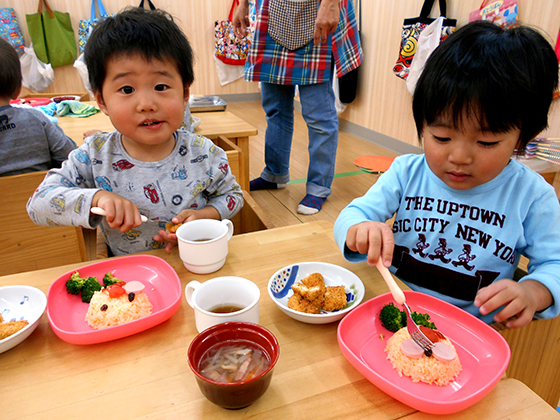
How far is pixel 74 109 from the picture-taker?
8.13 ft

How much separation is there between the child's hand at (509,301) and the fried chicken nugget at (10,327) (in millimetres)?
791

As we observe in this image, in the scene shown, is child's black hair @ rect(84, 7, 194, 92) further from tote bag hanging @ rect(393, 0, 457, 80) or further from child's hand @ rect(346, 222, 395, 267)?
tote bag hanging @ rect(393, 0, 457, 80)

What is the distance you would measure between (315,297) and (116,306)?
361 mm

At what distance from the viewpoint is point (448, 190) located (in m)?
1.00

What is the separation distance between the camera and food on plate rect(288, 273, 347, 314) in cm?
75

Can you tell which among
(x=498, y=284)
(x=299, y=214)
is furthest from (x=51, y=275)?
(x=299, y=214)

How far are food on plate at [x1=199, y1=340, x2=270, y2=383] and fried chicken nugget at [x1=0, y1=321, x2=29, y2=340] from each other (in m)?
0.33

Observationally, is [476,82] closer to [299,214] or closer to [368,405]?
[368,405]

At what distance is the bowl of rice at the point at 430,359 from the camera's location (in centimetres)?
57

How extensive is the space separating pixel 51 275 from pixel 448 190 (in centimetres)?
94

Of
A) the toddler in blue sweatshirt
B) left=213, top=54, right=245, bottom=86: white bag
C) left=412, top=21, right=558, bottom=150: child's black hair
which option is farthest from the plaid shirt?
left=213, top=54, right=245, bottom=86: white bag

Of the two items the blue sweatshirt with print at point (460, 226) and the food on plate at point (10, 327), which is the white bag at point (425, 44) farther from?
the food on plate at point (10, 327)

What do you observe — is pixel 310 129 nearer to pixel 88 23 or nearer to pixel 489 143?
pixel 489 143

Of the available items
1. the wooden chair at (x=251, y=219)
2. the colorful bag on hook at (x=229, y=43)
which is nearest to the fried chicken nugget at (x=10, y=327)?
the wooden chair at (x=251, y=219)
